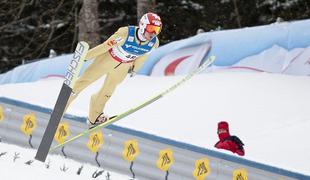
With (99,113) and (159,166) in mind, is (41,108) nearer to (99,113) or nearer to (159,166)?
(99,113)

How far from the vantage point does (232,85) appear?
32.8ft

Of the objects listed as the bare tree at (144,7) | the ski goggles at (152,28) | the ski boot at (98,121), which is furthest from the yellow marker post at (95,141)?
the bare tree at (144,7)

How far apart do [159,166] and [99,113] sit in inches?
37.3

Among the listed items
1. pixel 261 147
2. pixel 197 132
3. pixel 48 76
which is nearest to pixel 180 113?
pixel 197 132

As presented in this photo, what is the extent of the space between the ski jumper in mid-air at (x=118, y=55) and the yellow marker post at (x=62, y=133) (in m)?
0.25

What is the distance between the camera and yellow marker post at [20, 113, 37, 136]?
669 centimetres

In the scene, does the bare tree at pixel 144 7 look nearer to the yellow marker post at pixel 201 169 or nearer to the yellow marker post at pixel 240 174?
the yellow marker post at pixel 201 169

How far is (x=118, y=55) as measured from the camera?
639 cm

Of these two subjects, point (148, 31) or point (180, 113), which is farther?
point (180, 113)

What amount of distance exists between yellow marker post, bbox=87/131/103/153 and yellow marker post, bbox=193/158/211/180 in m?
1.11

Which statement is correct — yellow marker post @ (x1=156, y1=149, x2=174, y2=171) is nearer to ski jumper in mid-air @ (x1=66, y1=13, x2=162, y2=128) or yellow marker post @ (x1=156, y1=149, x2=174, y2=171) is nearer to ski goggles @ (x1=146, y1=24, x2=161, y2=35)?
ski jumper in mid-air @ (x1=66, y1=13, x2=162, y2=128)

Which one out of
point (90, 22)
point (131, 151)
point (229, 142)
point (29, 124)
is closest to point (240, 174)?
point (229, 142)

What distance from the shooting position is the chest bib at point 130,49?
6.28 meters

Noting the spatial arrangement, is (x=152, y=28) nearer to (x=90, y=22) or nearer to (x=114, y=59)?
(x=114, y=59)
